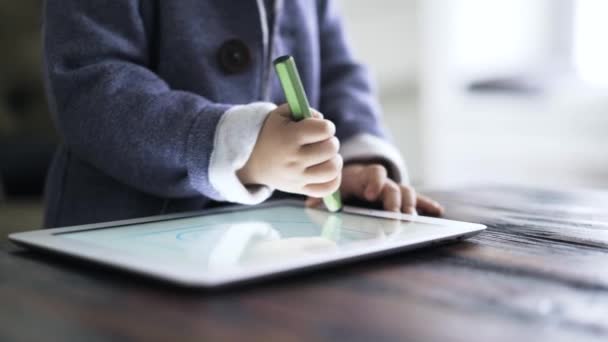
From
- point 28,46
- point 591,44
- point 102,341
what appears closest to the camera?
point 102,341

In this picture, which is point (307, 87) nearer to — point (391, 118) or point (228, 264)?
point (228, 264)

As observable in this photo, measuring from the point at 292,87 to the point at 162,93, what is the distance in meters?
0.15

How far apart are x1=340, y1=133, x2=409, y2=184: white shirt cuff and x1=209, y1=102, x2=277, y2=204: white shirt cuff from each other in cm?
23

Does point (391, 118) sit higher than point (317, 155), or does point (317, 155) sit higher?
point (317, 155)

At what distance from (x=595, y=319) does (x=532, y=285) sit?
2.0 inches

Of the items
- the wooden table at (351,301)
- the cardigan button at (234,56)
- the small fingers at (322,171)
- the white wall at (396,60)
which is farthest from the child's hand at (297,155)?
the white wall at (396,60)

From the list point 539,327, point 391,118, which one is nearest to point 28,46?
point 391,118

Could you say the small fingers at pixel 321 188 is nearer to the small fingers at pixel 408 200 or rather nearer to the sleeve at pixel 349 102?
the small fingers at pixel 408 200

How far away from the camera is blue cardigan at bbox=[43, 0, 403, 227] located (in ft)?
1.66

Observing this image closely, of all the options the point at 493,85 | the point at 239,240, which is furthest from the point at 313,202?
the point at 493,85

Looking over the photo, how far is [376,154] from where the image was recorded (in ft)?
2.22

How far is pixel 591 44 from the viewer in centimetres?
182

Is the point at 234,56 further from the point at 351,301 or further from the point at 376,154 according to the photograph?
the point at 351,301

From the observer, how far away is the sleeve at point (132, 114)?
0.47 meters
